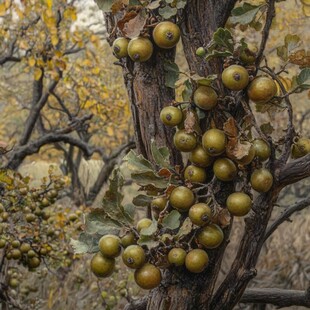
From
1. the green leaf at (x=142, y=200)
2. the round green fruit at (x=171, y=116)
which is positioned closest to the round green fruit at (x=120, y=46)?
the round green fruit at (x=171, y=116)

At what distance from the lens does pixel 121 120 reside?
34.8 ft

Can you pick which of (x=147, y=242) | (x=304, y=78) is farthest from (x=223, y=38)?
(x=147, y=242)

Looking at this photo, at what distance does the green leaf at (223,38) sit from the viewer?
1542 millimetres

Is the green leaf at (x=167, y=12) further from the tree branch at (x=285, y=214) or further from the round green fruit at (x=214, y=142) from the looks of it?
the tree branch at (x=285, y=214)

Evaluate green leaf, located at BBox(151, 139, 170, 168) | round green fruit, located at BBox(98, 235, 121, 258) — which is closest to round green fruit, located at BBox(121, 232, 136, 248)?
round green fruit, located at BBox(98, 235, 121, 258)

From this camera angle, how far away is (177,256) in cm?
160

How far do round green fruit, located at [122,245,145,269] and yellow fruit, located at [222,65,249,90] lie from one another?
56 centimetres

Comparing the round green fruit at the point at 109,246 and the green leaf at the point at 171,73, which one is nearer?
the round green fruit at the point at 109,246

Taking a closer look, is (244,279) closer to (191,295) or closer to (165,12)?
(191,295)

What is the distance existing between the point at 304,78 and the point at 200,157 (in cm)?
43

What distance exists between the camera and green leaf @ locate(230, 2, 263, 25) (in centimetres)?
171

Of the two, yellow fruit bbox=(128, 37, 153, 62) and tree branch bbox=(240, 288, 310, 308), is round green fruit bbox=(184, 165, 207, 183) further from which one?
tree branch bbox=(240, 288, 310, 308)

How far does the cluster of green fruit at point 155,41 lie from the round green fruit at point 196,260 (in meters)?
0.64

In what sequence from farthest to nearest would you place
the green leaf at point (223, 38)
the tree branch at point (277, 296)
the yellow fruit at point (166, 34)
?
the tree branch at point (277, 296) → the yellow fruit at point (166, 34) → the green leaf at point (223, 38)
